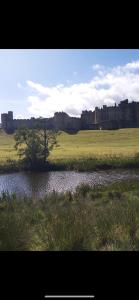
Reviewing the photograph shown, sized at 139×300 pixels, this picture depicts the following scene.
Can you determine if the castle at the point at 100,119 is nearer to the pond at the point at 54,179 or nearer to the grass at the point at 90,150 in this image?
the grass at the point at 90,150

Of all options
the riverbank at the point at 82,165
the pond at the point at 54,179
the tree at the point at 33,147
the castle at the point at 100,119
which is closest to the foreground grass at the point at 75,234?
the pond at the point at 54,179

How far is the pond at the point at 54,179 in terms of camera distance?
54.4 feet

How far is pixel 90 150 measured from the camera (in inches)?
1233

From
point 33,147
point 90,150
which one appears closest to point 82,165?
point 33,147

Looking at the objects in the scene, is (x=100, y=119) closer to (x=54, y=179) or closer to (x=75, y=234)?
(x=54, y=179)

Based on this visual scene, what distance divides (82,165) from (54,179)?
302 centimetres

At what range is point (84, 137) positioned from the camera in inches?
1678

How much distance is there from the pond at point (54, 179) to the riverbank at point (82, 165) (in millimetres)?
760

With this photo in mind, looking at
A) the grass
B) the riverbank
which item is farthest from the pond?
the grass
